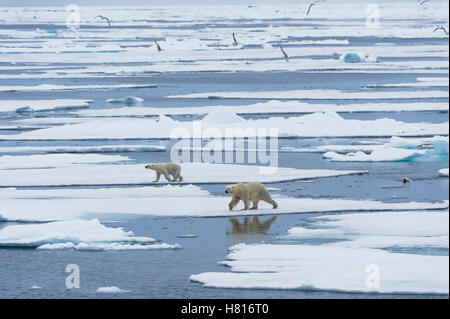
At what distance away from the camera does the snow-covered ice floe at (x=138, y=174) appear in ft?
35.5

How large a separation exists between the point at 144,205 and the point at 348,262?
2757 mm

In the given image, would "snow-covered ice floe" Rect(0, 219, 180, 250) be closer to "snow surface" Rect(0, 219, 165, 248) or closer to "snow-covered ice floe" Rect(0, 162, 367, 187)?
"snow surface" Rect(0, 219, 165, 248)

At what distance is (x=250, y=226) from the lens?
8453 millimetres

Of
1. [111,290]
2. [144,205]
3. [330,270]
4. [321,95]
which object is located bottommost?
[111,290]

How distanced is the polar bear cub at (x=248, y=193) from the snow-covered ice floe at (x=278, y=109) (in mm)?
8252

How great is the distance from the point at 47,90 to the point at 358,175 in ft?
40.2

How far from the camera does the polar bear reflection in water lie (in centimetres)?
823

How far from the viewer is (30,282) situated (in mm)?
6855

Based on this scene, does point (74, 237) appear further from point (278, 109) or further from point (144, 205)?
point (278, 109)

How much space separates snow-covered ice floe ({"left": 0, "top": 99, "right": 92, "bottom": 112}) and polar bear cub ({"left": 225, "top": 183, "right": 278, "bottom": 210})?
9842mm

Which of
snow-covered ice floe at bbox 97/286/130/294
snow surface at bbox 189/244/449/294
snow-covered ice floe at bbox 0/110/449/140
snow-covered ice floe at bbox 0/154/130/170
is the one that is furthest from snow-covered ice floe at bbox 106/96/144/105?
snow-covered ice floe at bbox 97/286/130/294

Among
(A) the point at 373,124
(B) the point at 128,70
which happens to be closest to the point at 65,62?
(B) the point at 128,70

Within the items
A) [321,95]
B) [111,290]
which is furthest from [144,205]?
[321,95]
